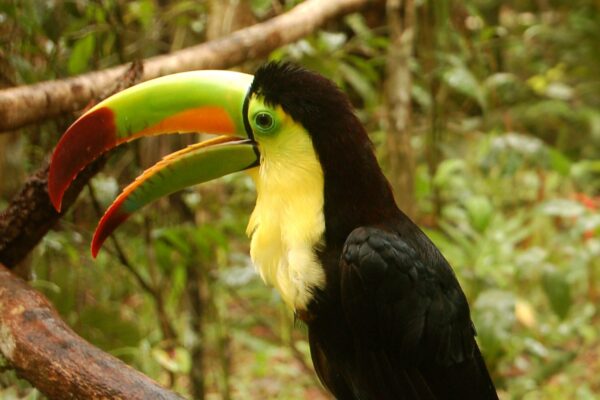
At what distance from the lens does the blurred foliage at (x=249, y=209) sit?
7.70ft

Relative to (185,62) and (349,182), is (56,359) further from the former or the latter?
(185,62)

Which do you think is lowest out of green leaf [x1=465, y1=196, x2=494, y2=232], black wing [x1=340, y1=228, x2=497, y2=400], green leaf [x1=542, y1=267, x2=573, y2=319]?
green leaf [x1=542, y1=267, x2=573, y2=319]

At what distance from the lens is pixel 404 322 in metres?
1.59

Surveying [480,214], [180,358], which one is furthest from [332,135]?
[180,358]

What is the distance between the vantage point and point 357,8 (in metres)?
2.87

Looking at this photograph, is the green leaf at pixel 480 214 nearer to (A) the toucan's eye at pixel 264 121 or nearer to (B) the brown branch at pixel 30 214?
(A) the toucan's eye at pixel 264 121

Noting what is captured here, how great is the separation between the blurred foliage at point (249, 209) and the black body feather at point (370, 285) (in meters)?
0.77

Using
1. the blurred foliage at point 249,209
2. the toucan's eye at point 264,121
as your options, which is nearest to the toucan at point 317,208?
the toucan's eye at point 264,121

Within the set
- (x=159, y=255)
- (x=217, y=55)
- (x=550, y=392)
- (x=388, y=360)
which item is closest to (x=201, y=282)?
(x=159, y=255)

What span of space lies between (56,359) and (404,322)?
708 millimetres

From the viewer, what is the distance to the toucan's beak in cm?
150

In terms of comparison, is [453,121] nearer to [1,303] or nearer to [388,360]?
[388,360]

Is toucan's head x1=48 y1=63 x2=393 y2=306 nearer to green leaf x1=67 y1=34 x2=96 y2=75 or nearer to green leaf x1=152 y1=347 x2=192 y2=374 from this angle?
green leaf x1=67 y1=34 x2=96 y2=75

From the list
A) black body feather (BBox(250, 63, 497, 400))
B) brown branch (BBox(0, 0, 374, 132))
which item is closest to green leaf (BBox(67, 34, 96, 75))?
brown branch (BBox(0, 0, 374, 132))
